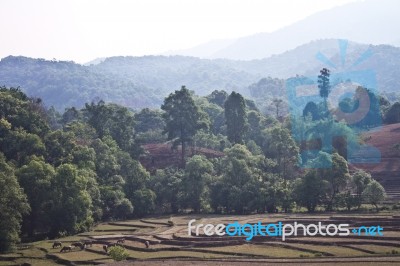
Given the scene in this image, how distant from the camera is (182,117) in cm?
6706

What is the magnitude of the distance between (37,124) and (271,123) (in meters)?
42.3

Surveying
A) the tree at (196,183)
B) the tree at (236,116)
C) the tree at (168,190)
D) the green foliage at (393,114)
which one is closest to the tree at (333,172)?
the tree at (196,183)

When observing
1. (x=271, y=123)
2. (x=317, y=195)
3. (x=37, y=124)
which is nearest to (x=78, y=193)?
(x=37, y=124)

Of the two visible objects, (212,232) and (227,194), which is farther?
(227,194)

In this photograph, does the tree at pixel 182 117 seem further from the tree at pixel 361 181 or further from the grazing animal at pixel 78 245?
the grazing animal at pixel 78 245

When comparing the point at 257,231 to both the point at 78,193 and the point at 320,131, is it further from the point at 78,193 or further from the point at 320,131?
the point at 320,131

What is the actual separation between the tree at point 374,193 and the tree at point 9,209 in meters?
30.0

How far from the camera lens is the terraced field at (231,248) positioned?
29.7 metres

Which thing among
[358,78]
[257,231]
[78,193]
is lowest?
[257,231]

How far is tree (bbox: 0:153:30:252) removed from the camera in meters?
37.1

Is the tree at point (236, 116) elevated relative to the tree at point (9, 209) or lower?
elevated

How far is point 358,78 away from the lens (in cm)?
15250

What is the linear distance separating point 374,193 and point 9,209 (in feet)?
103

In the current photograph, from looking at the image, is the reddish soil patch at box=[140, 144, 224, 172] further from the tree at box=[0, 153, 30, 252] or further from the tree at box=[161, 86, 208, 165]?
the tree at box=[0, 153, 30, 252]
